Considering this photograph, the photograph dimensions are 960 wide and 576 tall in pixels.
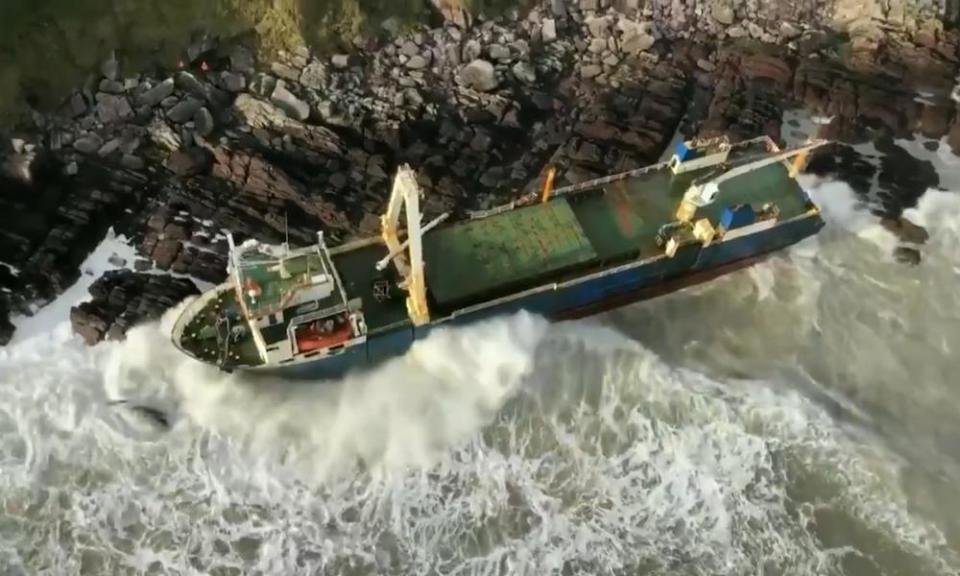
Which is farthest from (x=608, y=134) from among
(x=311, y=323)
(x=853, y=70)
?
(x=311, y=323)

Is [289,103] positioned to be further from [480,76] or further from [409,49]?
[480,76]

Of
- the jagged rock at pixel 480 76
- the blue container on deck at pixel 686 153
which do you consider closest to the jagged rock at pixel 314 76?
the jagged rock at pixel 480 76

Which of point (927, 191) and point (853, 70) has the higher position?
point (853, 70)

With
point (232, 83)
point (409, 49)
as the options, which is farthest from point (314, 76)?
point (409, 49)

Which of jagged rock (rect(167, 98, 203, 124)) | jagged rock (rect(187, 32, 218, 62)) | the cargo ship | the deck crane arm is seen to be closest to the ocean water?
the cargo ship

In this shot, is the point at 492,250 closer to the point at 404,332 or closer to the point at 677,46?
the point at 404,332

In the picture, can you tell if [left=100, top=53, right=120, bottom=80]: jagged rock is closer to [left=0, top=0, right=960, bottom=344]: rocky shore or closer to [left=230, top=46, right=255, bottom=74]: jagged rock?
[left=0, top=0, right=960, bottom=344]: rocky shore

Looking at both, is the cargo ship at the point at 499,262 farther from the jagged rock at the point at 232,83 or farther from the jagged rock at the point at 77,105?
the jagged rock at the point at 77,105
